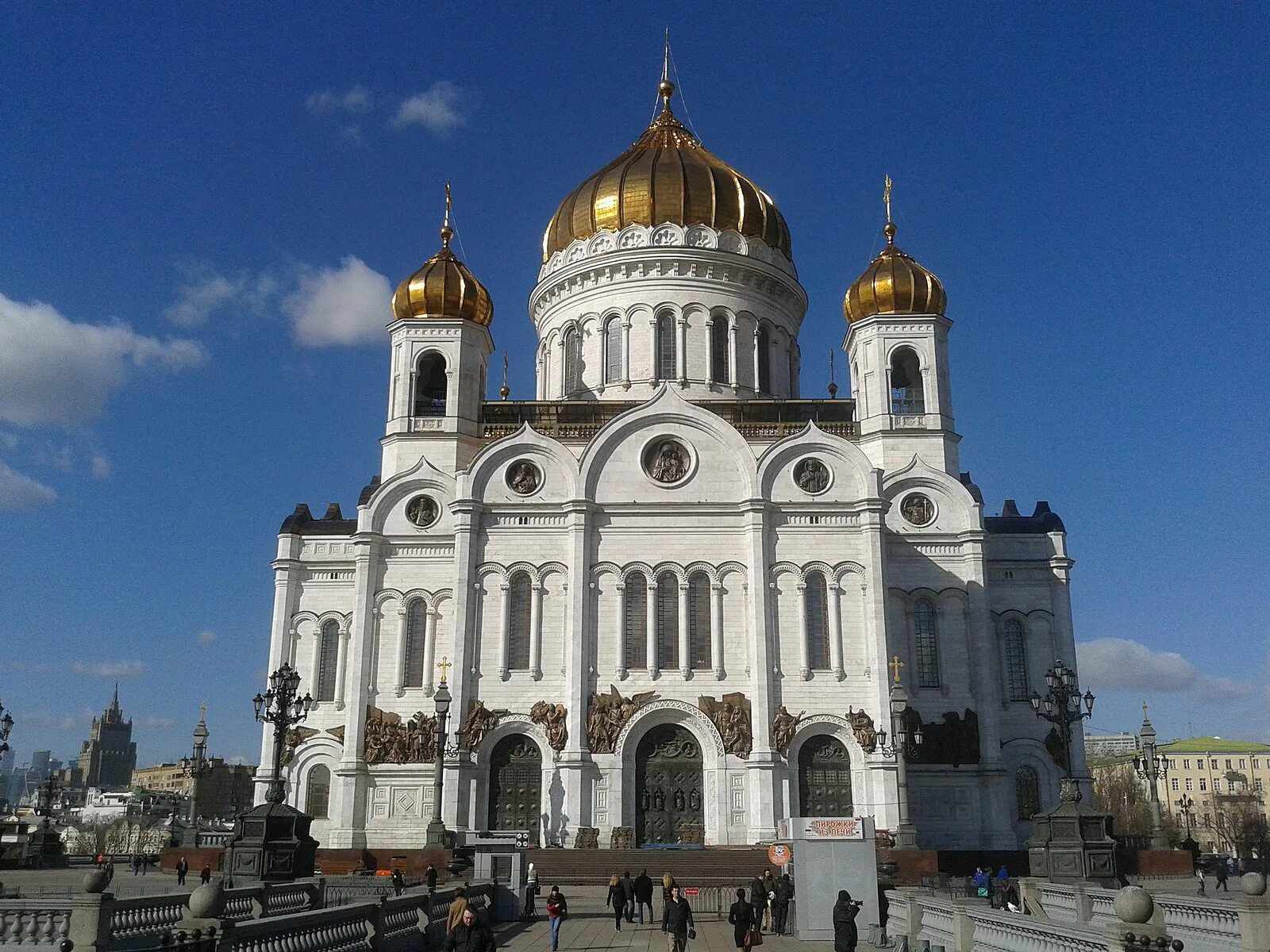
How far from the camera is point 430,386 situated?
125 feet

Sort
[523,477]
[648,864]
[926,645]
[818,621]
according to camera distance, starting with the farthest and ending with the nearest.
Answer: [523,477] < [926,645] < [818,621] < [648,864]

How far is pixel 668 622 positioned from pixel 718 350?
11.4 meters

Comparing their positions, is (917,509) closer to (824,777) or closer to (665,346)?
(824,777)

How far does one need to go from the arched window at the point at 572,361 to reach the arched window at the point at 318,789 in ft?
48.6

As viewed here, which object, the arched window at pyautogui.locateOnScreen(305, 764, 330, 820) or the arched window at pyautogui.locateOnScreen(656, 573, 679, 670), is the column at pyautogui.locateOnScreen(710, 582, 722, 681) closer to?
the arched window at pyautogui.locateOnScreen(656, 573, 679, 670)

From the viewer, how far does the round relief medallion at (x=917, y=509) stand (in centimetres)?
3484

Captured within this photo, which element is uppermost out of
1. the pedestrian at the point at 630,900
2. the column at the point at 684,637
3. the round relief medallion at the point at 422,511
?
the round relief medallion at the point at 422,511

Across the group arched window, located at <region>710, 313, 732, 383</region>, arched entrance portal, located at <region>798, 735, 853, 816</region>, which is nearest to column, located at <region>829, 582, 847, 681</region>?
arched entrance portal, located at <region>798, 735, 853, 816</region>

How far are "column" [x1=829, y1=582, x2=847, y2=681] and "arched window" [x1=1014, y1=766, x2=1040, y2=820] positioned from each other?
20.4 feet

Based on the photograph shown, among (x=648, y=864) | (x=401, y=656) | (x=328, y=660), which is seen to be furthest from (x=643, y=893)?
(x=328, y=660)

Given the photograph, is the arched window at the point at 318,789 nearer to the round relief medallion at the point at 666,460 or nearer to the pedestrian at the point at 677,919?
the round relief medallion at the point at 666,460

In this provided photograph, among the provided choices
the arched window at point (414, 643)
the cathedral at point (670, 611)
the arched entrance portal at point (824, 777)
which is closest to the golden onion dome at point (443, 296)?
the cathedral at point (670, 611)

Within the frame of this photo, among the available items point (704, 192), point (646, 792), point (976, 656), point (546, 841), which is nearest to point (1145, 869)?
point (976, 656)

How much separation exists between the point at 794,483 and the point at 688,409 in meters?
3.75
